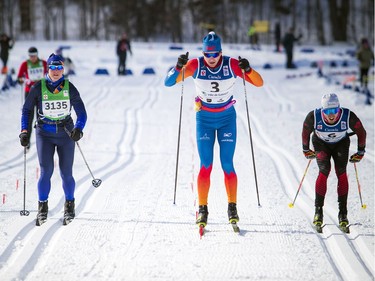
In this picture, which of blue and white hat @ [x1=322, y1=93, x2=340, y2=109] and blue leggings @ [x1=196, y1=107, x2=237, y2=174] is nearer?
blue and white hat @ [x1=322, y1=93, x2=340, y2=109]

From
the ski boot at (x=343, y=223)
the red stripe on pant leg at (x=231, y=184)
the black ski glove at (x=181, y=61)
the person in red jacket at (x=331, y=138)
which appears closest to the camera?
the black ski glove at (x=181, y=61)

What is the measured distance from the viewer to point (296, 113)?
18016mm

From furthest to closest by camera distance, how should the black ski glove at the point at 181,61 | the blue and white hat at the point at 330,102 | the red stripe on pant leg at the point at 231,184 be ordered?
the red stripe on pant leg at the point at 231,184 < the blue and white hat at the point at 330,102 < the black ski glove at the point at 181,61

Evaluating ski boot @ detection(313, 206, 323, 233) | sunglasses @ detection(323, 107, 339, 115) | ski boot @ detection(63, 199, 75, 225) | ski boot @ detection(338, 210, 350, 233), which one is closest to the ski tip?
ski boot @ detection(313, 206, 323, 233)

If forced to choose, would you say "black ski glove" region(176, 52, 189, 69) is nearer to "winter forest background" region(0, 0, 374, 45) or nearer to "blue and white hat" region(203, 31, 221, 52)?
"blue and white hat" region(203, 31, 221, 52)

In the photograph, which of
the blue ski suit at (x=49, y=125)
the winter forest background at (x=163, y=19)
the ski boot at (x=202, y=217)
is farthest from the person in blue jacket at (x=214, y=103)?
the winter forest background at (x=163, y=19)

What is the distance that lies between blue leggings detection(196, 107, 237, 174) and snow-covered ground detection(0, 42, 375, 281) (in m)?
0.69

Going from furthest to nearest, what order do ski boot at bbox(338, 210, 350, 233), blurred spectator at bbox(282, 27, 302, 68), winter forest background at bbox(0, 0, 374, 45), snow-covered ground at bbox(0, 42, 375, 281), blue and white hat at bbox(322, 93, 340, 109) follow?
winter forest background at bbox(0, 0, 374, 45)
blurred spectator at bbox(282, 27, 302, 68)
ski boot at bbox(338, 210, 350, 233)
blue and white hat at bbox(322, 93, 340, 109)
snow-covered ground at bbox(0, 42, 375, 281)

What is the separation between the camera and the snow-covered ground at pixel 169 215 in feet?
20.4

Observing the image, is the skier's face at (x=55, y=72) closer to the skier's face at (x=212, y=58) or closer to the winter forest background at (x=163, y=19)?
the skier's face at (x=212, y=58)

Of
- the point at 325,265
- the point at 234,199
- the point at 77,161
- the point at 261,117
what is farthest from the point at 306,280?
the point at 261,117

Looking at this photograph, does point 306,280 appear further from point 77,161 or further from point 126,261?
point 77,161

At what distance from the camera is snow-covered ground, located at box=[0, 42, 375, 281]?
20.4 ft

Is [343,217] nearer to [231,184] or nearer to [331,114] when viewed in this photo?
[331,114]
